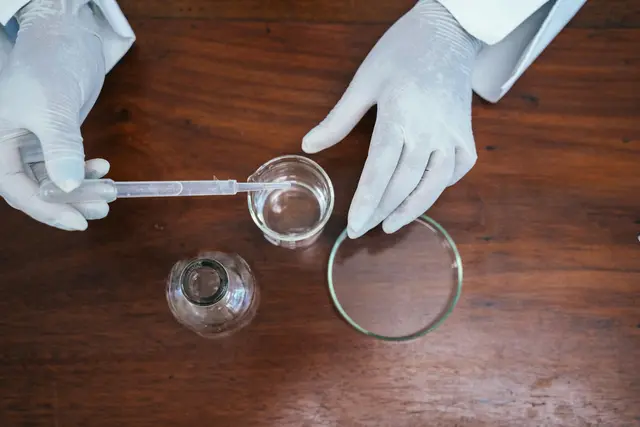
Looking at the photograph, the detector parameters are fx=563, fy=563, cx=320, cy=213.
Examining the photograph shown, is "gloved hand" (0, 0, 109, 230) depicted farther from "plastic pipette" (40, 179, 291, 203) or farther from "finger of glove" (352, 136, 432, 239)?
"finger of glove" (352, 136, 432, 239)

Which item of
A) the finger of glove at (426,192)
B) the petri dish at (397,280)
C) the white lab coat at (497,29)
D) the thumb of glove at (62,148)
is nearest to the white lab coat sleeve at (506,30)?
the white lab coat at (497,29)

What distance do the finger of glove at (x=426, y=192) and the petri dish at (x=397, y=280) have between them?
0.05m

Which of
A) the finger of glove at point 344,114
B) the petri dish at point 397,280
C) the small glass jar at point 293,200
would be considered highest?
the finger of glove at point 344,114

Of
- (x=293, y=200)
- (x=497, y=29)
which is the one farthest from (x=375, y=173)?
(x=497, y=29)

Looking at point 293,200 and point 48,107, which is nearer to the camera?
point 48,107

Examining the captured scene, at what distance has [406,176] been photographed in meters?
0.95

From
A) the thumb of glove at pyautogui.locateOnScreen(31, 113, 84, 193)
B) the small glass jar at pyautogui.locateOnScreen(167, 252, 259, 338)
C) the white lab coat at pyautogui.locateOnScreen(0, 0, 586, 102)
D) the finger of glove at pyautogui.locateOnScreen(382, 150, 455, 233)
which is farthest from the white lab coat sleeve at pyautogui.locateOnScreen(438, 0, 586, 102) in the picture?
the thumb of glove at pyautogui.locateOnScreen(31, 113, 84, 193)

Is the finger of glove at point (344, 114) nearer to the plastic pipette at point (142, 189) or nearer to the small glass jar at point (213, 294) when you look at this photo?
the plastic pipette at point (142, 189)

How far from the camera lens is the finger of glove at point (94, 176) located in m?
0.94

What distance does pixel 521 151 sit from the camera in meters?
1.02

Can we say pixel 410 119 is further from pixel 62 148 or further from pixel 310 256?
pixel 62 148

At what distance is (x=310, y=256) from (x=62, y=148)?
0.44 metres

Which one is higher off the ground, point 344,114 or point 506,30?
point 506,30

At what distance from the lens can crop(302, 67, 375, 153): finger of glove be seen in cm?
97
